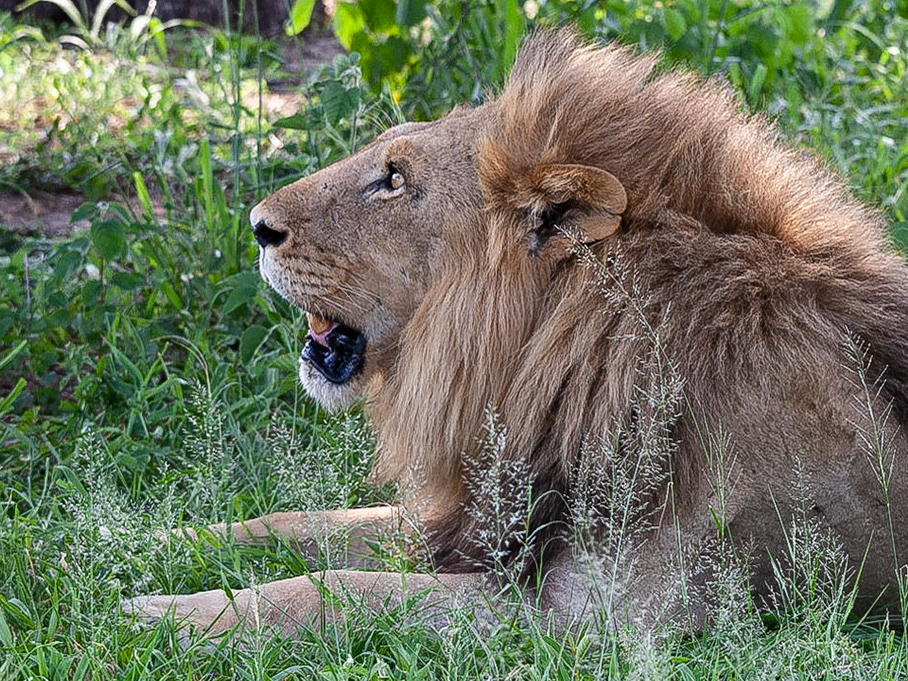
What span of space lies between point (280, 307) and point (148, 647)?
1.69 m

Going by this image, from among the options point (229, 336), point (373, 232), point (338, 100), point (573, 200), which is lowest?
point (229, 336)

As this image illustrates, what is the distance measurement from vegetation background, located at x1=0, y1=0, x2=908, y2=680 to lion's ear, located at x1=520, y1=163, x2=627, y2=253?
2.17 feet

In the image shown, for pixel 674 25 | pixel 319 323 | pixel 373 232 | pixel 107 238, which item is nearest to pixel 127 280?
pixel 107 238

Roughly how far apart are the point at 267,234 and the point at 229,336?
1.13m

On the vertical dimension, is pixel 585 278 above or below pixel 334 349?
above

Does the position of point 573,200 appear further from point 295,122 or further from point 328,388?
point 295,122

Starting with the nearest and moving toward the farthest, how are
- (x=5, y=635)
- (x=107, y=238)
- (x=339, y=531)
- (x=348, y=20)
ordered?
(x=5, y=635)
(x=339, y=531)
(x=107, y=238)
(x=348, y=20)

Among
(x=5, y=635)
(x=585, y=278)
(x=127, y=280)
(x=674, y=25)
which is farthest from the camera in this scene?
(x=674, y=25)

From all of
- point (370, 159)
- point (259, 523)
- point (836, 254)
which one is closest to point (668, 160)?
point (836, 254)

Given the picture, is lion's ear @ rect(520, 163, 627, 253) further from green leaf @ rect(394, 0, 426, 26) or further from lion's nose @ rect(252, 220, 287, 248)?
green leaf @ rect(394, 0, 426, 26)

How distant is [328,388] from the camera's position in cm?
290

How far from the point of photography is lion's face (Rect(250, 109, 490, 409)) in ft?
8.82

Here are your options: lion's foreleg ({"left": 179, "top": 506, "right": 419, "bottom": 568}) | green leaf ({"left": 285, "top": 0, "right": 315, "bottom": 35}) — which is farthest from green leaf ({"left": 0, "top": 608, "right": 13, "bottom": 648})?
green leaf ({"left": 285, "top": 0, "right": 315, "bottom": 35})

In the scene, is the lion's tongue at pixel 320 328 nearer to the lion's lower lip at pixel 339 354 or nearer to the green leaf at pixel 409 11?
the lion's lower lip at pixel 339 354
